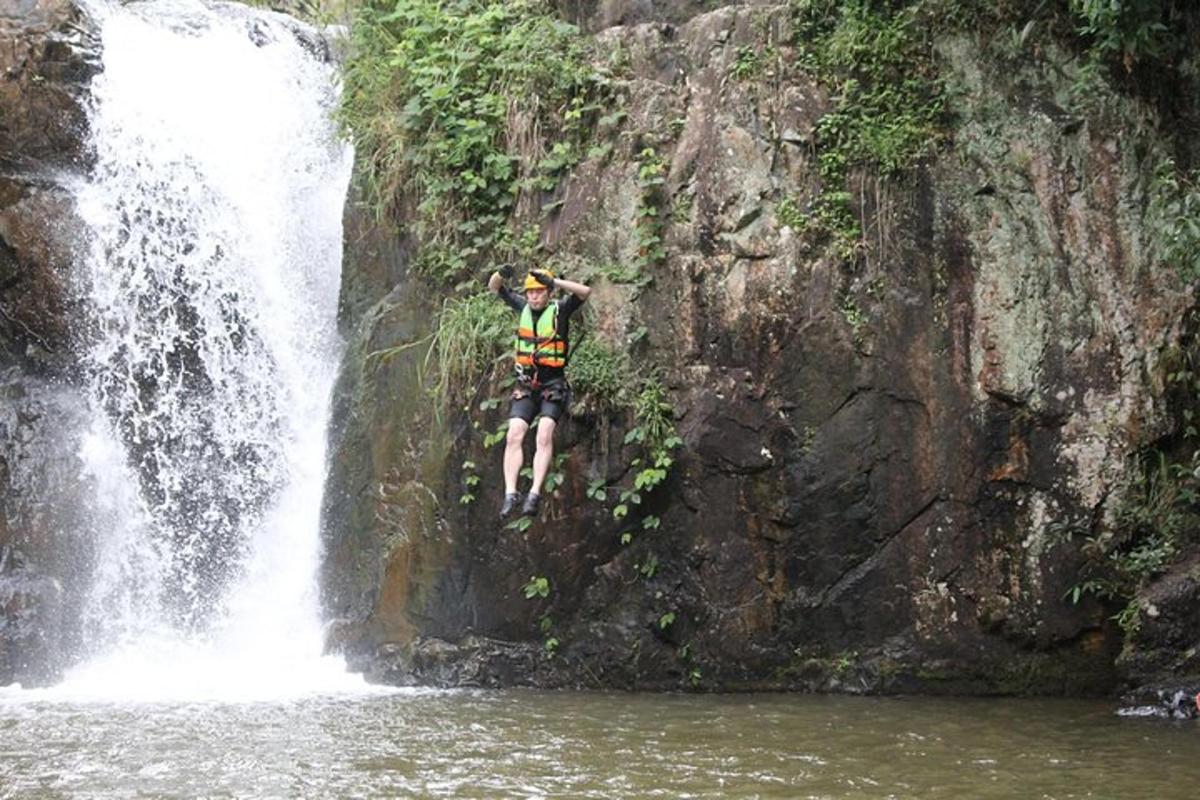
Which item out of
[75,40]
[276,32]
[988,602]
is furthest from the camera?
[276,32]

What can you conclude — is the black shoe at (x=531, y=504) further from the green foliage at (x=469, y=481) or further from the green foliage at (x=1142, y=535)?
the green foliage at (x=1142, y=535)

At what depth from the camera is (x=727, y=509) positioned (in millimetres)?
9688

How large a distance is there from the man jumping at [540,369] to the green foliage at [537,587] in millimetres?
594

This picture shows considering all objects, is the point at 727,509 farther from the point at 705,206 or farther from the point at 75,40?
the point at 75,40

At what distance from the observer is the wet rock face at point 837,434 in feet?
30.8

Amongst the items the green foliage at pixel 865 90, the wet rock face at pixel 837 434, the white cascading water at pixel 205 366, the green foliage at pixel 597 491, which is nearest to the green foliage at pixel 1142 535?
the wet rock face at pixel 837 434

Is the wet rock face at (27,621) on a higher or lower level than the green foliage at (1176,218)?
lower

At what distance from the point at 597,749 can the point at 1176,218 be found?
17.1 feet

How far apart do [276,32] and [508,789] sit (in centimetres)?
1045

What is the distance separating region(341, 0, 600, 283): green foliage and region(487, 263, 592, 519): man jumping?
1.30m

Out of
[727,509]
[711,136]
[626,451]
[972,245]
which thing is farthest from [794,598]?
[711,136]

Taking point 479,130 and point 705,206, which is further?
point 479,130

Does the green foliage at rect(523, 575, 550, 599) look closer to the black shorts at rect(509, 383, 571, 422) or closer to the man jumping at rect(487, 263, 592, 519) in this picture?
the man jumping at rect(487, 263, 592, 519)

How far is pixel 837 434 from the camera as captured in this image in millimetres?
9562
